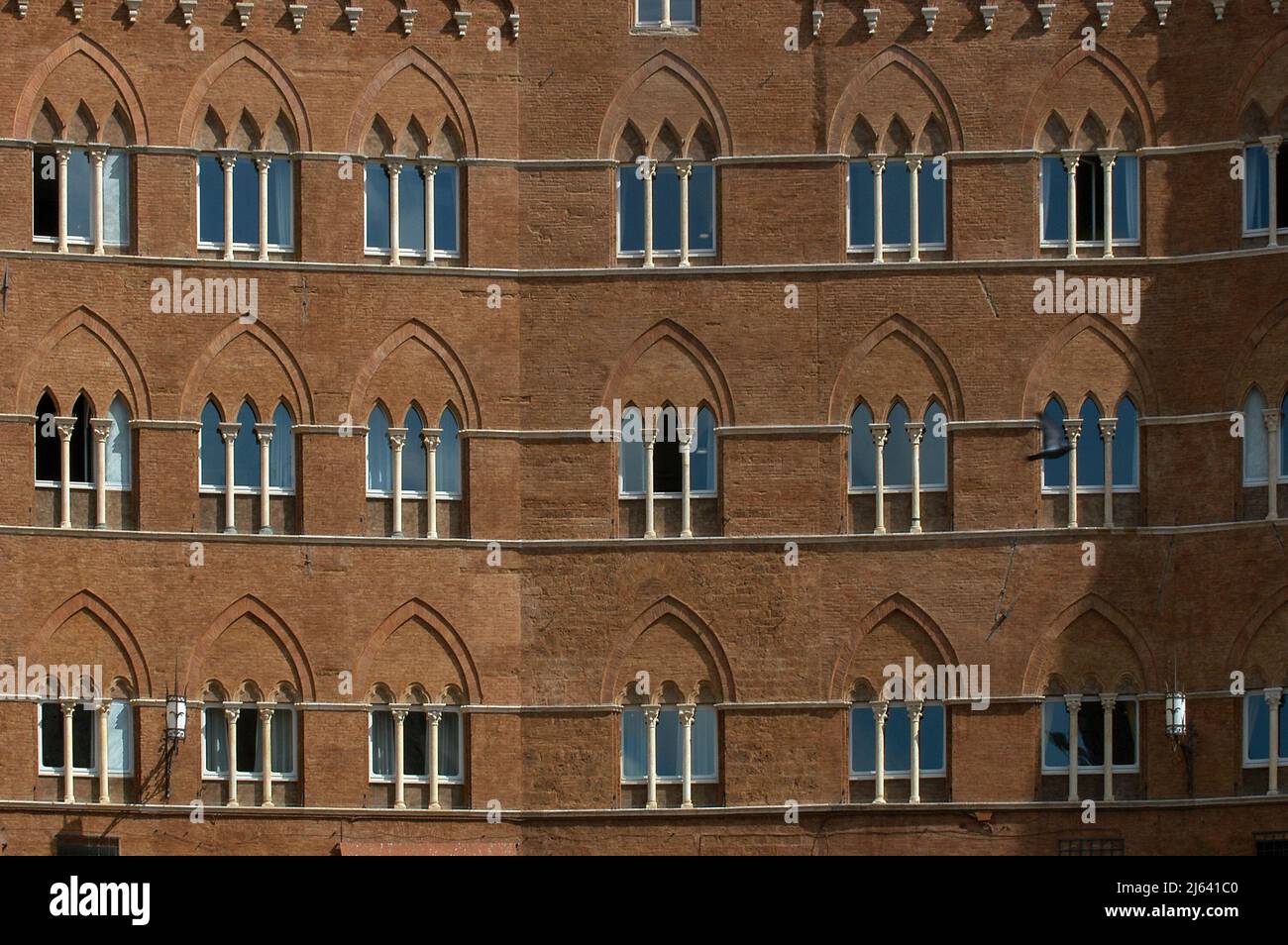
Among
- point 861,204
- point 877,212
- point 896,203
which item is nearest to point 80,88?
point 861,204

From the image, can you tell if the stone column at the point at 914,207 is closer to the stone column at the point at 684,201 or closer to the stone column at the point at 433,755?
the stone column at the point at 684,201

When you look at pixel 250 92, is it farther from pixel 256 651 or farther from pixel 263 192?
pixel 256 651

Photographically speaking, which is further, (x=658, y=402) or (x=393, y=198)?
(x=393, y=198)

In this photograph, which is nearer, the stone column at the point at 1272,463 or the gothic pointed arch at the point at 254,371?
the stone column at the point at 1272,463

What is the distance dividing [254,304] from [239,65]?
3490 millimetres

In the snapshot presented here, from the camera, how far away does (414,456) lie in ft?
180

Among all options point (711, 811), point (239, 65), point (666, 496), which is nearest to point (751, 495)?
point (666, 496)

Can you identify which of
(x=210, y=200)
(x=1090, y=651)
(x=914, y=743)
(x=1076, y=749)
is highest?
(x=210, y=200)

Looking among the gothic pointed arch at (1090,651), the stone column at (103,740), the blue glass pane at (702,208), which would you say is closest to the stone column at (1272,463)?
the gothic pointed arch at (1090,651)

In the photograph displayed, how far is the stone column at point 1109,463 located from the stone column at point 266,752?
12.4 meters

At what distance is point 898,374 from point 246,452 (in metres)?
9.54

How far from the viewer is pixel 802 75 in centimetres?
5500

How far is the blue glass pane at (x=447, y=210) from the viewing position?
55031mm

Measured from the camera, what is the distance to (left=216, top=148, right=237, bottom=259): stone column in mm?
54500
